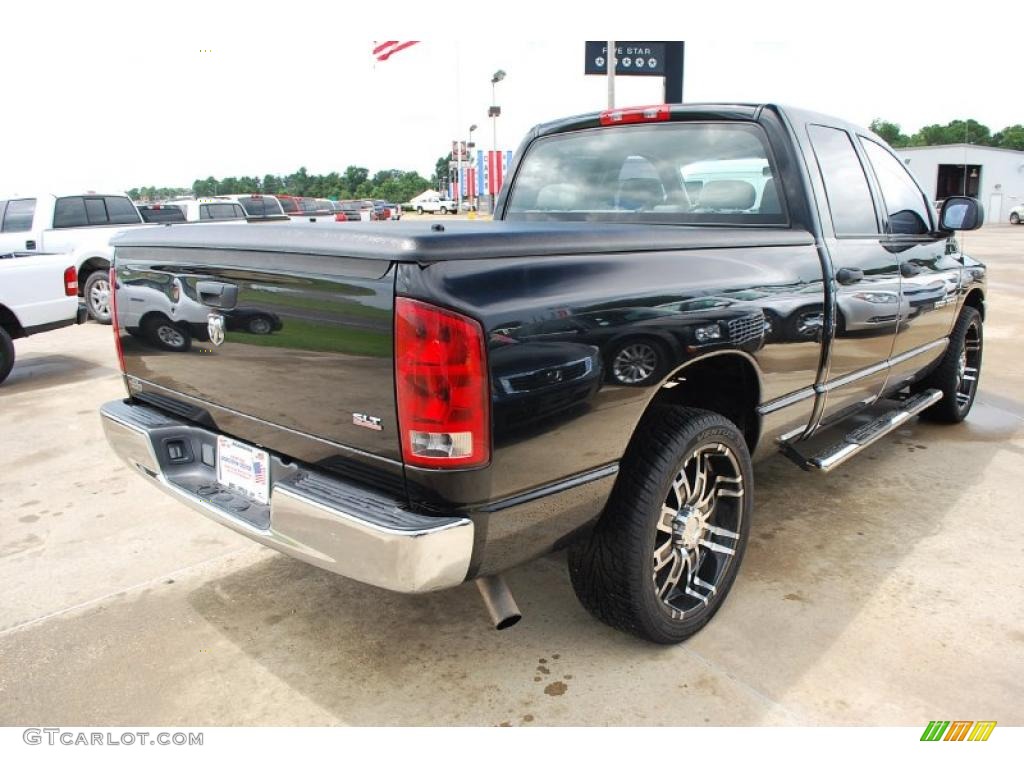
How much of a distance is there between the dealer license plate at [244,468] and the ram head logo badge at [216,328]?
0.32 m

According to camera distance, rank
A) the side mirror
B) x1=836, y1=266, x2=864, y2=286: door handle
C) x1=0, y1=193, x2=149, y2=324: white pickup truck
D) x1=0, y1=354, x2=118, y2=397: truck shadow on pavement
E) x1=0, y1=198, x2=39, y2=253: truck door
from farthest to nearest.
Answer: x1=0, y1=198, x2=39, y2=253: truck door
x1=0, y1=193, x2=149, y2=324: white pickup truck
x1=0, y1=354, x2=118, y2=397: truck shadow on pavement
the side mirror
x1=836, y1=266, x2=864, y2=286: door handle

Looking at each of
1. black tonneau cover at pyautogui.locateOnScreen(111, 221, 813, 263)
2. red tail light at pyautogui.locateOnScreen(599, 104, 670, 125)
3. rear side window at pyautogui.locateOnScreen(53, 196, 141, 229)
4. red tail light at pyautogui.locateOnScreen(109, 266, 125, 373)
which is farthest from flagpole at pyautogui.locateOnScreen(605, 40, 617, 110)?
red tail light at pyautogui.locateOnScreen(109, 266, 125, 373)

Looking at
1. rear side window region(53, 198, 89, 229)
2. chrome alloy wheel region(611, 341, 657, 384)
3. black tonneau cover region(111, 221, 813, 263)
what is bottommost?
chrome alloy wheel region(611, 341, 657, 384)

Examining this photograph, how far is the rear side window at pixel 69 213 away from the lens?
10781 millimetres

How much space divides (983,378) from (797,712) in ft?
18.3

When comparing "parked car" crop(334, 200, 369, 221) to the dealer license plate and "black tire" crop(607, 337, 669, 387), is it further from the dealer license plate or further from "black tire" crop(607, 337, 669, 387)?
"black tire" crop(607, 337, 669, 387)

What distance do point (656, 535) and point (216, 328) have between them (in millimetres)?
1542

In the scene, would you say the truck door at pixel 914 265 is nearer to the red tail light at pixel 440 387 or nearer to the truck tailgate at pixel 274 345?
the red tail light at pixel 440 387

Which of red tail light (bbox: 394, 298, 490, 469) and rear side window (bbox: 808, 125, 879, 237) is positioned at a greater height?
rear side window (bbox: 808, 125, 879, 237)

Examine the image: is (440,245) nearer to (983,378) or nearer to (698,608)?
(698,608)

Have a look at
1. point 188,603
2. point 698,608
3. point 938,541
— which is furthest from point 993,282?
point 188,603

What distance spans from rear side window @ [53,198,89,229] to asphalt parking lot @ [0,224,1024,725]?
8080mm

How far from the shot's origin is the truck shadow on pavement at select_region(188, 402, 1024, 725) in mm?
2350

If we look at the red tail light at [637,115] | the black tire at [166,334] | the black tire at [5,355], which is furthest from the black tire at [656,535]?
the black tire at [5,355]
